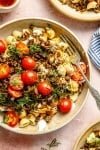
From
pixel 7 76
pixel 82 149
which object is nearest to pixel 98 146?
pixel 82 149

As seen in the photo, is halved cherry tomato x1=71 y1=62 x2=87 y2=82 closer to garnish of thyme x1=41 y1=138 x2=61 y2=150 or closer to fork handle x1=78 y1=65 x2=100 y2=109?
fork handle x1=78 y1=65 x2=100 y2=109

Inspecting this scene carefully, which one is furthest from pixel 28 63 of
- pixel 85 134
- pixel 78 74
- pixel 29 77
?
pixel 85 134

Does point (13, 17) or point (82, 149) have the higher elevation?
point (13, 17)

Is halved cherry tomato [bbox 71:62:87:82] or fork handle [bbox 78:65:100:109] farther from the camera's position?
halved cherry tomato [bbox 71:62:87:82]

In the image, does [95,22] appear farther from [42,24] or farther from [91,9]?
[42,24]

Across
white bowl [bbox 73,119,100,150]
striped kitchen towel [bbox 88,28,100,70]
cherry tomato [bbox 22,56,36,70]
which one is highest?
striped kitchen towel [bbox 88,28,100,70]

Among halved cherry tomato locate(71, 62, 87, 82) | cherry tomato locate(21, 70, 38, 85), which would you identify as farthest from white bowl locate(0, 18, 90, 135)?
cherry tomato locate(21, 70, 38, 85)
